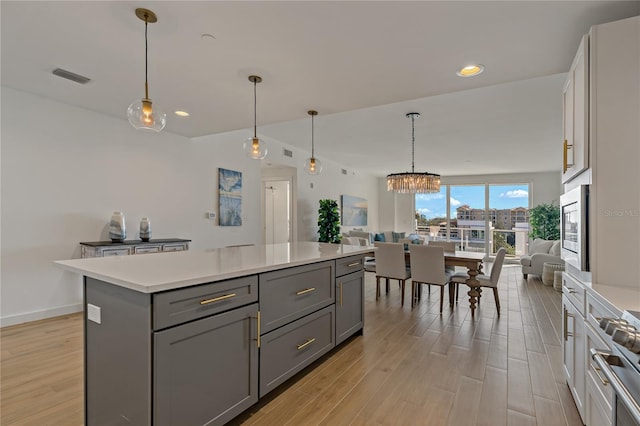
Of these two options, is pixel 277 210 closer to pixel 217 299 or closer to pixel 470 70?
A: pixel 470 70

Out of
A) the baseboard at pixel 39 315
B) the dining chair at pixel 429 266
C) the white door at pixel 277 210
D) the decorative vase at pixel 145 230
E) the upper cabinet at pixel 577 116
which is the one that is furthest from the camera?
the white door at pixel 277 210

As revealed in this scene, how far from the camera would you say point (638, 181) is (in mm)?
1528

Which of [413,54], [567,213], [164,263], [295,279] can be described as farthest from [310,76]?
[567,213]

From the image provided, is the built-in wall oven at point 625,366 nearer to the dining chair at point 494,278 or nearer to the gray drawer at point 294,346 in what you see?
the gray drawer at point 294,346

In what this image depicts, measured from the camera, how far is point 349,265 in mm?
2865

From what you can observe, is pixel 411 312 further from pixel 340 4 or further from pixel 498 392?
pixel 340 4

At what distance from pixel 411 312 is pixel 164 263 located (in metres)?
3.11

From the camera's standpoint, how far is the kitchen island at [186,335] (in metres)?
1.39

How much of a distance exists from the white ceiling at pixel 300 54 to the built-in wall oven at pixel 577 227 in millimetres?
1085

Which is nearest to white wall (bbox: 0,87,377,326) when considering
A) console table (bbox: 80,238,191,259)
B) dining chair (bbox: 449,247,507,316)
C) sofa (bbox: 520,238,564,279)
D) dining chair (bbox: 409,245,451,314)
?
console table (bbox: 80,238,191,259)

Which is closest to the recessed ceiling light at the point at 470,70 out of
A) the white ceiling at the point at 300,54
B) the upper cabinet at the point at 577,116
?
the white ceiling at the point at 300,54

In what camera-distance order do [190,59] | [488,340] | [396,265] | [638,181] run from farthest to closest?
[396,265] → [488,340] → [190,59] → [638,181]

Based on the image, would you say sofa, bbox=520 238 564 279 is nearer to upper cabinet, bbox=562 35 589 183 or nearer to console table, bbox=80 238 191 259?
upper cabinet, bbox=562 35 589 183

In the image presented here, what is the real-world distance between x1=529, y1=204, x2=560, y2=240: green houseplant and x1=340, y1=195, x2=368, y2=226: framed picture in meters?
4.59
